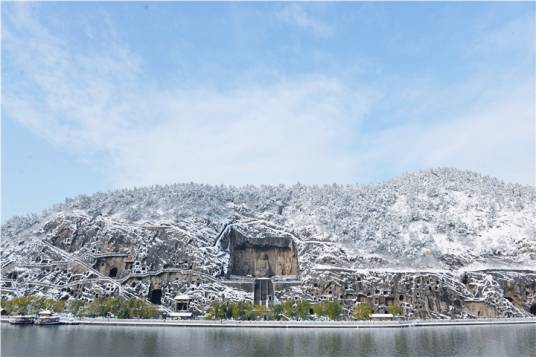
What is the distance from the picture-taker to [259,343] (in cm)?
4497

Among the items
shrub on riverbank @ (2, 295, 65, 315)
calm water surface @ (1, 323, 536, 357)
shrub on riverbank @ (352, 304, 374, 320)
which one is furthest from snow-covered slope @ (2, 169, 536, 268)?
calm water surface @ (1, 323, 536, 357)

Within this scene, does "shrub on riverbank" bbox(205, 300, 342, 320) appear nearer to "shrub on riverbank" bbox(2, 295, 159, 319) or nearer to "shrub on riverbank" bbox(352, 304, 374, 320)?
"shrub on riverbank" bbox(352, 304, 374, 320)

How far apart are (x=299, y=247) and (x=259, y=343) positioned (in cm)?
4727

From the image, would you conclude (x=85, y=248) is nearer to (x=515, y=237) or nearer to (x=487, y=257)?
(x=487, y=257)

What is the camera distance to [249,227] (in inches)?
3814

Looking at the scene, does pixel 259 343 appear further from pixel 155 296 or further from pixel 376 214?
pixel 376 214

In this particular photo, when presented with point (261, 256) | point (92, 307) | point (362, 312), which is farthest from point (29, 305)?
point (362, 312)

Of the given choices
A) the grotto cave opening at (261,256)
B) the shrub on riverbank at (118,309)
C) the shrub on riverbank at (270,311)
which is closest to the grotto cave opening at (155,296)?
the shrub on riverbank at (118,309)

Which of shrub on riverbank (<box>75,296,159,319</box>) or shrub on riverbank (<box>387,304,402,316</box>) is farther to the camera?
shrub on riverbank (<box>387,304,402,316</box>)

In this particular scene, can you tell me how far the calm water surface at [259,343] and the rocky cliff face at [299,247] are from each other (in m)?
24.3

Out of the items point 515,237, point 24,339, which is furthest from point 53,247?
point 515,237

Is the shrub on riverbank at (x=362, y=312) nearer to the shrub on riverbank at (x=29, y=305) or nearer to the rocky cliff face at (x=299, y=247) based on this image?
the rocky cliff face at (x=299, y=247)

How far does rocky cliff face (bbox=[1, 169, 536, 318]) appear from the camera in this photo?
7931 cm

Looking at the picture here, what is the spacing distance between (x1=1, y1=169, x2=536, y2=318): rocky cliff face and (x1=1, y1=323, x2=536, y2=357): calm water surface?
24261 mm
